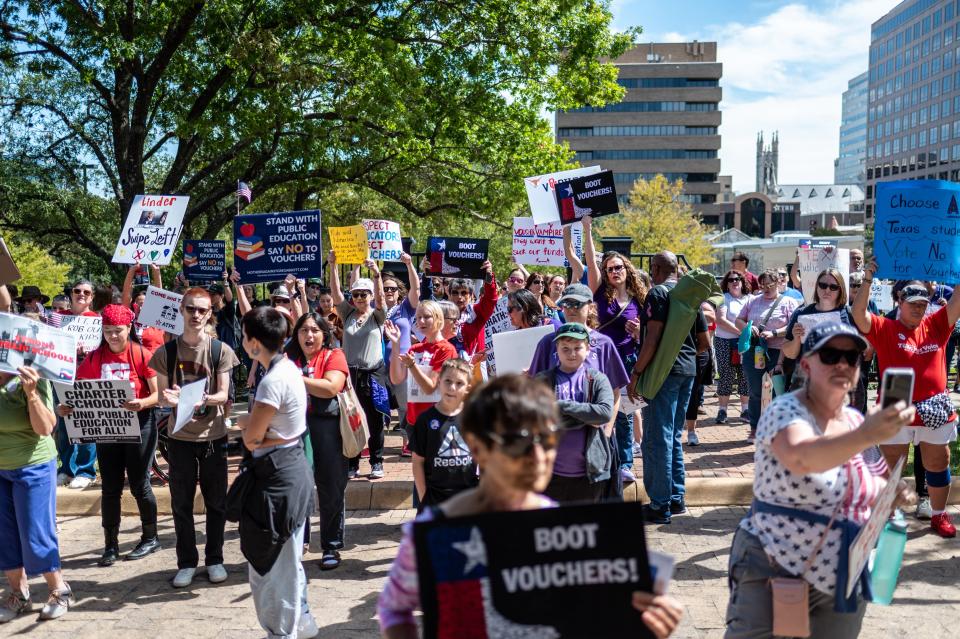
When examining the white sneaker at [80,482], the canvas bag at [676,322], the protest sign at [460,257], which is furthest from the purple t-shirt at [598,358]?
the white sneaker at [80,482]

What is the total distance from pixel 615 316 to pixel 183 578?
3.96 metres

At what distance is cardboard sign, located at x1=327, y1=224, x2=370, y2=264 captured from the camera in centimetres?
967

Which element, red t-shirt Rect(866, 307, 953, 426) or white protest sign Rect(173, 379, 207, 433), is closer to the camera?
white protest sign Rect(173, 379, 207, 433)

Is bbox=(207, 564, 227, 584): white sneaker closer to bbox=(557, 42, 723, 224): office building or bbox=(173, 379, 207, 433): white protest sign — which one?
bbox=(173, 379, 207, 433): white protest sign

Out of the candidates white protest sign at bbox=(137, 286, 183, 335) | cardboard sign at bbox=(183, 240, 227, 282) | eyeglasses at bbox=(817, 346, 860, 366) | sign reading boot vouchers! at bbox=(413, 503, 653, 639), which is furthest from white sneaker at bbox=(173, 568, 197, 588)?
cardboard sign at bbox=(183, 240, 227, 282)

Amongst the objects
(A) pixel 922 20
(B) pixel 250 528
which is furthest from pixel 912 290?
(A) pixel 922 20

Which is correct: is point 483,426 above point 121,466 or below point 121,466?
above

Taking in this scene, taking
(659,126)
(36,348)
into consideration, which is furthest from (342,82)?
(659,126)

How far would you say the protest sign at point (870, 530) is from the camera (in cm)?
274

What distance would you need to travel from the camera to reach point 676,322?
6.22m

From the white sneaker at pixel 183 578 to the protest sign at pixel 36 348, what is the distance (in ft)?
5.25

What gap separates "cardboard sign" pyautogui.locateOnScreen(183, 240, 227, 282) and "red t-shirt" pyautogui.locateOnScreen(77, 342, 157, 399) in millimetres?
7046

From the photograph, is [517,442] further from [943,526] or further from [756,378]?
[756,378]

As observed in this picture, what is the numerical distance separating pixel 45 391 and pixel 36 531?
0.85 meters
